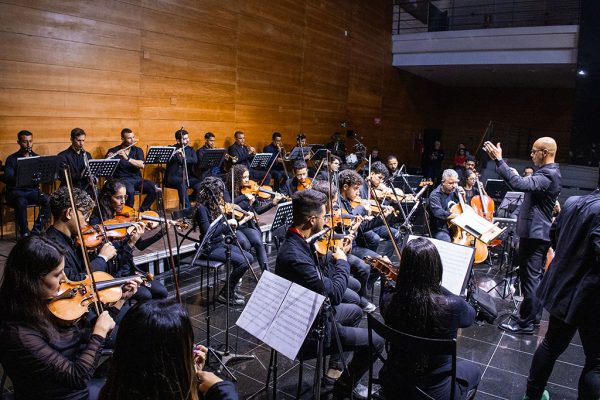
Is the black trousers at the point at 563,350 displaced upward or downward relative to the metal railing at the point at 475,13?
downward

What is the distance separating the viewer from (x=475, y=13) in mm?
17312

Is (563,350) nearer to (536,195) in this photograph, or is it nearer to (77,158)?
(536,195)

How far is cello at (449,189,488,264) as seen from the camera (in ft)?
19.4

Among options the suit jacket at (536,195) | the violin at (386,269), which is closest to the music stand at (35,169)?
the violin at (386,269)

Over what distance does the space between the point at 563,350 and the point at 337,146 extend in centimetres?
897

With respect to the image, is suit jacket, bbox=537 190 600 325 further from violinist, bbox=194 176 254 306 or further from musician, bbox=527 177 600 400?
violinist, bbox=194 176 254 306

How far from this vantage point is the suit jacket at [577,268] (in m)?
2.96

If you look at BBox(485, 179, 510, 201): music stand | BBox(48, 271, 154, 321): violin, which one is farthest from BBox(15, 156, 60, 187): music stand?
BBox(485, 179, 510, 201): music stand

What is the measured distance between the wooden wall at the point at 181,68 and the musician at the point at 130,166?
45 centimetres

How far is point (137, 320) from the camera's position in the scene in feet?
5.28

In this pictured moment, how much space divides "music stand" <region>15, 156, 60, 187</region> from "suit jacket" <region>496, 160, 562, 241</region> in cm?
543

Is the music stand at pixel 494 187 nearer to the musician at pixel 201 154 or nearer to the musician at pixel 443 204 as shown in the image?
the musician at pixel 443 204

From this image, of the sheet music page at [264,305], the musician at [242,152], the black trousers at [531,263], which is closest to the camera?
the sheet music page at [264,305]

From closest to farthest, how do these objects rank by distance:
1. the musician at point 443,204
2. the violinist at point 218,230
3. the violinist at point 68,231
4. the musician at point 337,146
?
1. the violinist at point 68,231
2. the violinist at point 218,230
3. the musician at point 443,204
4. the musician at point 337,146
